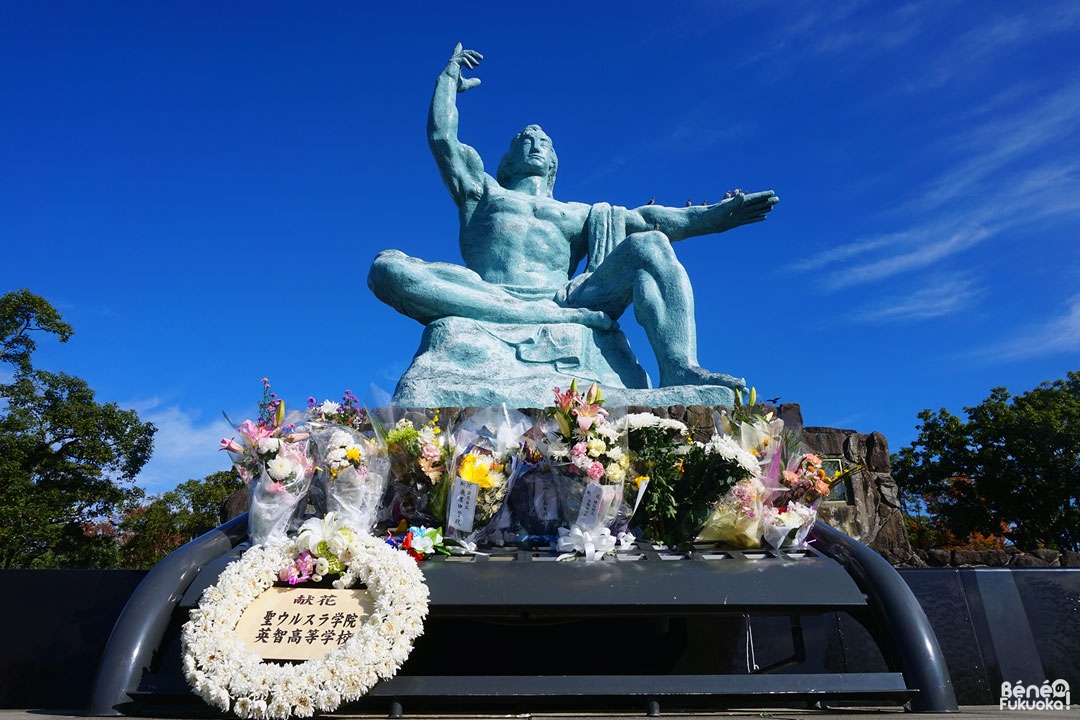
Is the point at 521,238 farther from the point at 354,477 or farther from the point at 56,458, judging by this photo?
the point at 56,458

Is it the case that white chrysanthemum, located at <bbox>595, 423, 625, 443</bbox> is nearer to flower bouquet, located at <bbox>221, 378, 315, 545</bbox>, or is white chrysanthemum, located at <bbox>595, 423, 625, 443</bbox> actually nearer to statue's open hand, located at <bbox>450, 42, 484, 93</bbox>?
flower bouquet, located at <bbox>221, 378, 315, 545</bbox>

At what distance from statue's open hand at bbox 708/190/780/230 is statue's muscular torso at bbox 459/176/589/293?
1624mm

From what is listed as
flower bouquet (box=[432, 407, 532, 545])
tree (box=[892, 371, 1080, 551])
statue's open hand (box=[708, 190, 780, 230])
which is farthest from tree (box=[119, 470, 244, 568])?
tree (box=[892, 371, 1080, 551])

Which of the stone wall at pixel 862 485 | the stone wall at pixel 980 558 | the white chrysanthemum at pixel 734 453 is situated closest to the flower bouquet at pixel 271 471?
the white chrysanthemum at pixel 734 453

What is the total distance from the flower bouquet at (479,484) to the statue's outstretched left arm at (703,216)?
18.4 ft

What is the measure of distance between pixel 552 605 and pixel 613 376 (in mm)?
A: 4871

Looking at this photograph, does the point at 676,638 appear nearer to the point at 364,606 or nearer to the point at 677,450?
the point at 677,450

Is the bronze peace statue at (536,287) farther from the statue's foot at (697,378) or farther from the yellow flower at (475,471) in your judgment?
the yellow flower at (475,471)

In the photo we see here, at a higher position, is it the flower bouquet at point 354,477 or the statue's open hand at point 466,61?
the statue's open hand at point 466,61

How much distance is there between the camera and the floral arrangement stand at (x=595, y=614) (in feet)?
7.97

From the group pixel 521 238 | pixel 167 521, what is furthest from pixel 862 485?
pixel 167 521

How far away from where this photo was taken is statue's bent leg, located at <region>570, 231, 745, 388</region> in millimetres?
6941

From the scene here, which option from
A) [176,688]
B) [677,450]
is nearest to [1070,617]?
[677,450]

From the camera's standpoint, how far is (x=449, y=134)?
9078 mm
